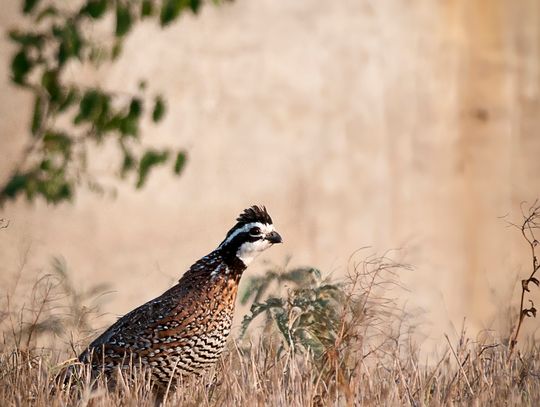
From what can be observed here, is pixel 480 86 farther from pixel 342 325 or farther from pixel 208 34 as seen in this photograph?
pixel 342 325

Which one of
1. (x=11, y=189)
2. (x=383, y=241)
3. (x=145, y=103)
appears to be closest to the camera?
(x=11, y=189)

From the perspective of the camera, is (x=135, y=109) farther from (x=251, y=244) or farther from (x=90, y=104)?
(x=251, y=244)

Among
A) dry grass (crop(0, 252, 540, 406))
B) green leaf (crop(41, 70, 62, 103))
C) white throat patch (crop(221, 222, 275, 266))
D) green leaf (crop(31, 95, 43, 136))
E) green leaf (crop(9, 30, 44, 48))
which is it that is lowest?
dry grass (crop(0, 252, 540, 406))

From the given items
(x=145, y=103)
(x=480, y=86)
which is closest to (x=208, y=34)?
(x=145, y=103)

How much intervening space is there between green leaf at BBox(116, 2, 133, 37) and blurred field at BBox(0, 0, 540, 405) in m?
1.18

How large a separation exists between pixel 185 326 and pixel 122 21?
76.3 inches

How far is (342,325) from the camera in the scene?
262 inches

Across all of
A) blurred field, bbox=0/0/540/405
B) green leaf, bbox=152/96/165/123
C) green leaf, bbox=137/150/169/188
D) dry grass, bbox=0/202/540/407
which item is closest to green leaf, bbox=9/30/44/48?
green leaf, bbox=152/96/165/123

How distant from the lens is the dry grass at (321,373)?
651 centimetres

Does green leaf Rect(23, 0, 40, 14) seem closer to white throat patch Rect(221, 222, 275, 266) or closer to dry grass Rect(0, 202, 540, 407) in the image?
dry grass Rect(0, 202, 540, 407)

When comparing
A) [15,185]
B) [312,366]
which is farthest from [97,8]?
[312,366]

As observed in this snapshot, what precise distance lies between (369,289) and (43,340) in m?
2.90

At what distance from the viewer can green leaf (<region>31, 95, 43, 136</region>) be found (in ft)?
27.5

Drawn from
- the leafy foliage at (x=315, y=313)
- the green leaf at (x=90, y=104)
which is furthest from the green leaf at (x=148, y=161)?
the leafy foliage at (x=315, y=313)
